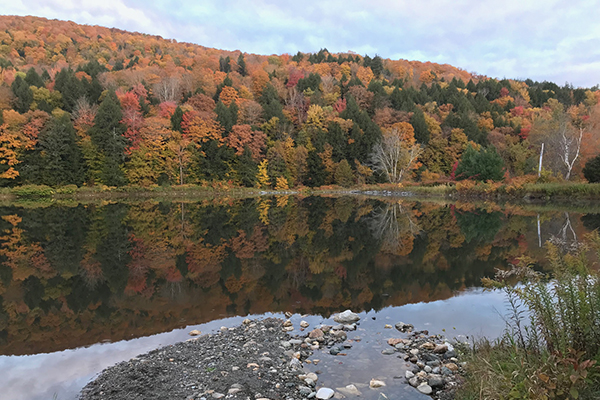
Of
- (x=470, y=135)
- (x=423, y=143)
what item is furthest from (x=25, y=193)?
(x=470, y=135)

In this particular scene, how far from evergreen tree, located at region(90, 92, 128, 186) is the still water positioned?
2767cm

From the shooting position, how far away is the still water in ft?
15.1

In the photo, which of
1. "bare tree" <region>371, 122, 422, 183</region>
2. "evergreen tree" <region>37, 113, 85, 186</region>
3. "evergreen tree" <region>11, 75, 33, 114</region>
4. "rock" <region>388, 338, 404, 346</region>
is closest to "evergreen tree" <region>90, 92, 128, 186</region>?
"evergreen tree" <region>37, 113, 85, 186</region>

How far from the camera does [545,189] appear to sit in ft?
83.8

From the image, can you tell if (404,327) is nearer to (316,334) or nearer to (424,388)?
(316,334)

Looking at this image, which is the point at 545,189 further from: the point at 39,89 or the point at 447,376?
the point at 39,89

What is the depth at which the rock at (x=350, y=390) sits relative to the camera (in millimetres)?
3575

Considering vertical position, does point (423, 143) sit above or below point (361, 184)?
above

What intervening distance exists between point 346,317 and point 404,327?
0.85m

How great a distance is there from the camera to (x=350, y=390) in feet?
11.9

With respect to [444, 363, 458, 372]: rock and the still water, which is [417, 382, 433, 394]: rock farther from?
[444, 363, 458, 372]: rock

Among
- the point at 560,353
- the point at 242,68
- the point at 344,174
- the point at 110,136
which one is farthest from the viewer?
the point at 242,68

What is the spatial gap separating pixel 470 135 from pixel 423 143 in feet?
27.2

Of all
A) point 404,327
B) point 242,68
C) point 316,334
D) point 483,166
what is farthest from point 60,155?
point 242,68
